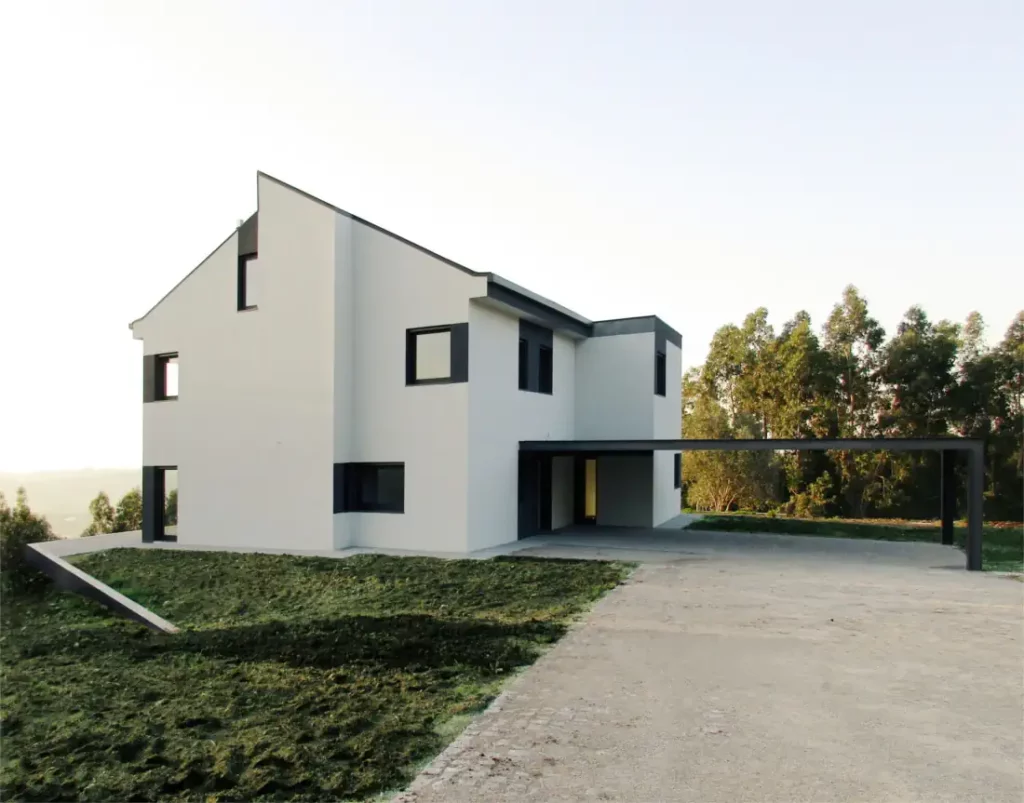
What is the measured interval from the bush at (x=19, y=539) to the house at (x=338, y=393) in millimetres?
2196

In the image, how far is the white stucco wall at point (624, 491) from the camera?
16469mm

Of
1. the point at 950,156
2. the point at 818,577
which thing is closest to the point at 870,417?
the point at 950,156

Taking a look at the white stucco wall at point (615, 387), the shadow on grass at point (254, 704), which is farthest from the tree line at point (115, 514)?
the shadow on grass at point (254, 704)

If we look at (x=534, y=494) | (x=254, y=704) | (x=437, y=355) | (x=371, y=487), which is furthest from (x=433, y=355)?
(x=254, y=704)

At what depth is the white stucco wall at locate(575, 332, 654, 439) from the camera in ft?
53.1

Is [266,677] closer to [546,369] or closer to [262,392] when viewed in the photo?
[262,392]

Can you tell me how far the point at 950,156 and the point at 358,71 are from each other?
34.3 feet

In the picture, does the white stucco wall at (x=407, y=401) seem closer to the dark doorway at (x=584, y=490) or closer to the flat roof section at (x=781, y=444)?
the flat roof section at (x=781, y=444)

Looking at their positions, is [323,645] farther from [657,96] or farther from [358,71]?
[657,96]

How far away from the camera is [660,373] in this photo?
685 inches

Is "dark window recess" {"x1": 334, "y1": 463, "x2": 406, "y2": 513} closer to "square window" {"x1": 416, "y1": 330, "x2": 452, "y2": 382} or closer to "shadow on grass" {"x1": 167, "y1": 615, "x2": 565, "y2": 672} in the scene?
"square window" {"x1": 416, "y1": 330, "x2": 452, "y2": 382}

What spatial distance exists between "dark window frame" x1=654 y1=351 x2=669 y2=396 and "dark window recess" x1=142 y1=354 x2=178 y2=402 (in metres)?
11.3

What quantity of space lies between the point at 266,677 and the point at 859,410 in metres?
22.3

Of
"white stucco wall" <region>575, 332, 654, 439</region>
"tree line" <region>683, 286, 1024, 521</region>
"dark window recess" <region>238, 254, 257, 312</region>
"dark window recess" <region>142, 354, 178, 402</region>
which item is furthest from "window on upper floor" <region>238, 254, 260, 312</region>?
"tree line" <region>683, 286, 1024, 521</region>
